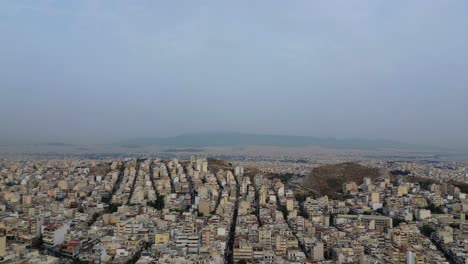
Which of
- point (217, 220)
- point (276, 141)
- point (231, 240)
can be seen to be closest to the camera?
point (231, 240)

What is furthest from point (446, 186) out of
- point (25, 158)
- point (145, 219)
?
point (25, 158)

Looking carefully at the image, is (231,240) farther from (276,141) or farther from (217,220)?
(276,141)

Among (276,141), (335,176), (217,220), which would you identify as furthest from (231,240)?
(276,141)

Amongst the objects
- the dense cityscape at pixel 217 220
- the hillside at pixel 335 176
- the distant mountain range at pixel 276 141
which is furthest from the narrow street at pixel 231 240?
the distant mountain range at pixel 276 141

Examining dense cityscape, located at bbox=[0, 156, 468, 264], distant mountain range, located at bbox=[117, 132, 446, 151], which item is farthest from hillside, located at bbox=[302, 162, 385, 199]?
distant mountain range, located at bbox=[117, 132, 446, 151]

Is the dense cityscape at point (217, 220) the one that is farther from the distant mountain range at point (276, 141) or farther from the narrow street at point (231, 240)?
the distant mountain range at point (276, 141)
